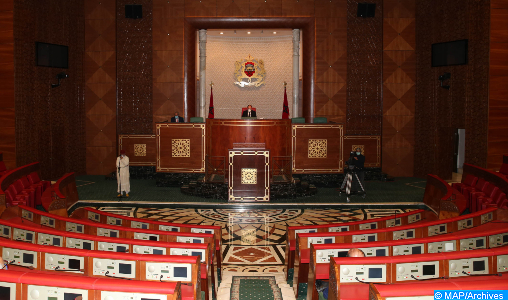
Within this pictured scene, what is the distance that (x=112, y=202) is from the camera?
10.0 metres

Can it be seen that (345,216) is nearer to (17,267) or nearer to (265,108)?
(17,267)

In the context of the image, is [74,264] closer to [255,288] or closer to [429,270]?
[255,288]

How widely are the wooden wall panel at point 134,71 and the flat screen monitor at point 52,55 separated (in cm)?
163

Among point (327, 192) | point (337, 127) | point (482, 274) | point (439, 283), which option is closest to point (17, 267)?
point (439, 283)

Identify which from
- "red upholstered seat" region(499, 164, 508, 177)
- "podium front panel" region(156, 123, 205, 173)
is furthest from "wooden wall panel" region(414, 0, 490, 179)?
"podium front panel" region(156, 123, 205, 173)

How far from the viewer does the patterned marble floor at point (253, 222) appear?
6301mm

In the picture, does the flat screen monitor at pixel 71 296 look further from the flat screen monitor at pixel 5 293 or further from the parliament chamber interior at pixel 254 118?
the parliament chamber interior at pixel 254 118

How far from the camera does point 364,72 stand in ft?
47.1

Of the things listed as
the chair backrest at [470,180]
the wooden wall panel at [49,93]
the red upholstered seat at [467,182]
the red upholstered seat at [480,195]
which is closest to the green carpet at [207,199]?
the red upholstered seat at [467,182]

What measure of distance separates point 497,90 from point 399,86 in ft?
12.5

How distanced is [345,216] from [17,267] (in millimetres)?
6718

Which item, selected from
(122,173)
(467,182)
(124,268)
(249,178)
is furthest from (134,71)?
(124,268)

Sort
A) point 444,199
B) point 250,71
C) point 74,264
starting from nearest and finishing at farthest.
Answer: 1. point 74,264
2. point 444,199
3. point 250,71

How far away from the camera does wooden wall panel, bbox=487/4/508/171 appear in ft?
35.3
